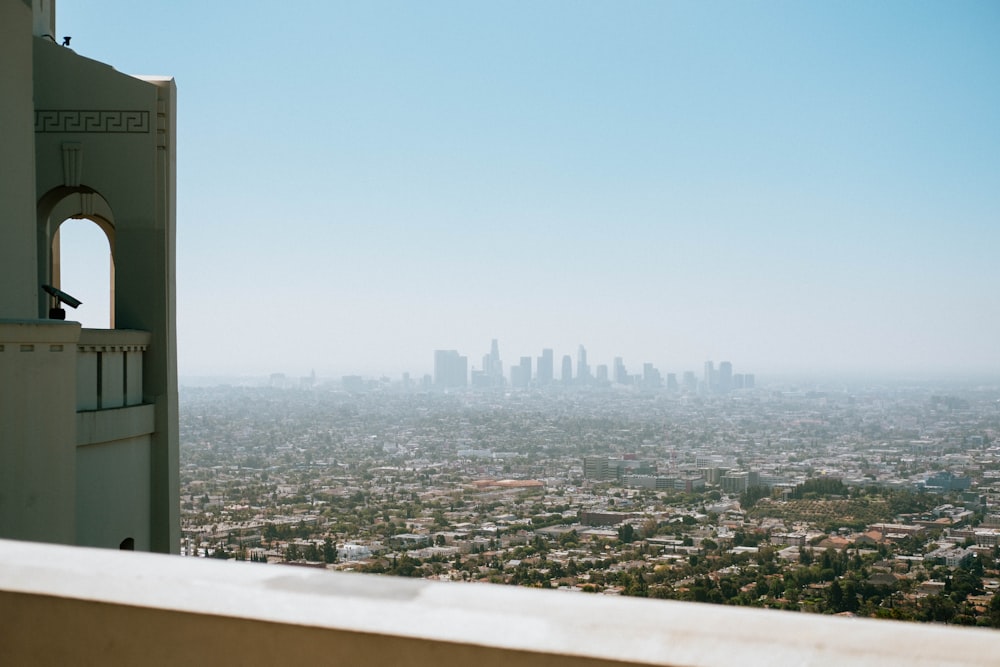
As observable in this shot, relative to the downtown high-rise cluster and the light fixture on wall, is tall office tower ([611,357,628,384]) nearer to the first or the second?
the downtown high-rise cluster

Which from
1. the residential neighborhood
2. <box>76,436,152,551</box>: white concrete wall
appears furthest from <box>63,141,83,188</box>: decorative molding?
the residential neighborhood

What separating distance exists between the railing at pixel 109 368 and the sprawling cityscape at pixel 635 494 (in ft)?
19.6

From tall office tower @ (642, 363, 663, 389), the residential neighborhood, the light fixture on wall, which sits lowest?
the residential neighborhood

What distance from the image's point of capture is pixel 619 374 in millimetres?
92375

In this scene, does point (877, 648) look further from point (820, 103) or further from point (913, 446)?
point (820, 103)

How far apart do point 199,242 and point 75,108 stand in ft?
308

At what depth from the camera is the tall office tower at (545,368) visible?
304ft

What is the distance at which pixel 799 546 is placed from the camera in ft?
84.2

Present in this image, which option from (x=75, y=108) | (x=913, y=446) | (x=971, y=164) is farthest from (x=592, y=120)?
(x=75, y=108)

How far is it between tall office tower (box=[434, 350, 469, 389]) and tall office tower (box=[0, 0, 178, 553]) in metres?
78.8

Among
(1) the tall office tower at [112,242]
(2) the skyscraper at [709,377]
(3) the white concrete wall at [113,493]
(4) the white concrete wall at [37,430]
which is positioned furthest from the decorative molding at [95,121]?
(2) the skyscraper at [709,377]

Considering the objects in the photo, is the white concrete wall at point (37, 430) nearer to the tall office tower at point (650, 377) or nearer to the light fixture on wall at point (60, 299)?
the light fixture on wall at point (60, 299)

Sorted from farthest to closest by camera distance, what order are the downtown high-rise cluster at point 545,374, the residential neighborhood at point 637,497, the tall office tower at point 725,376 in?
the downtown high-rise cluster at point 545,374
the tall office tower at point 725,376
the residential neighborhood at point 637,497

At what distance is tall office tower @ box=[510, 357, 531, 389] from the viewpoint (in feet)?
304
